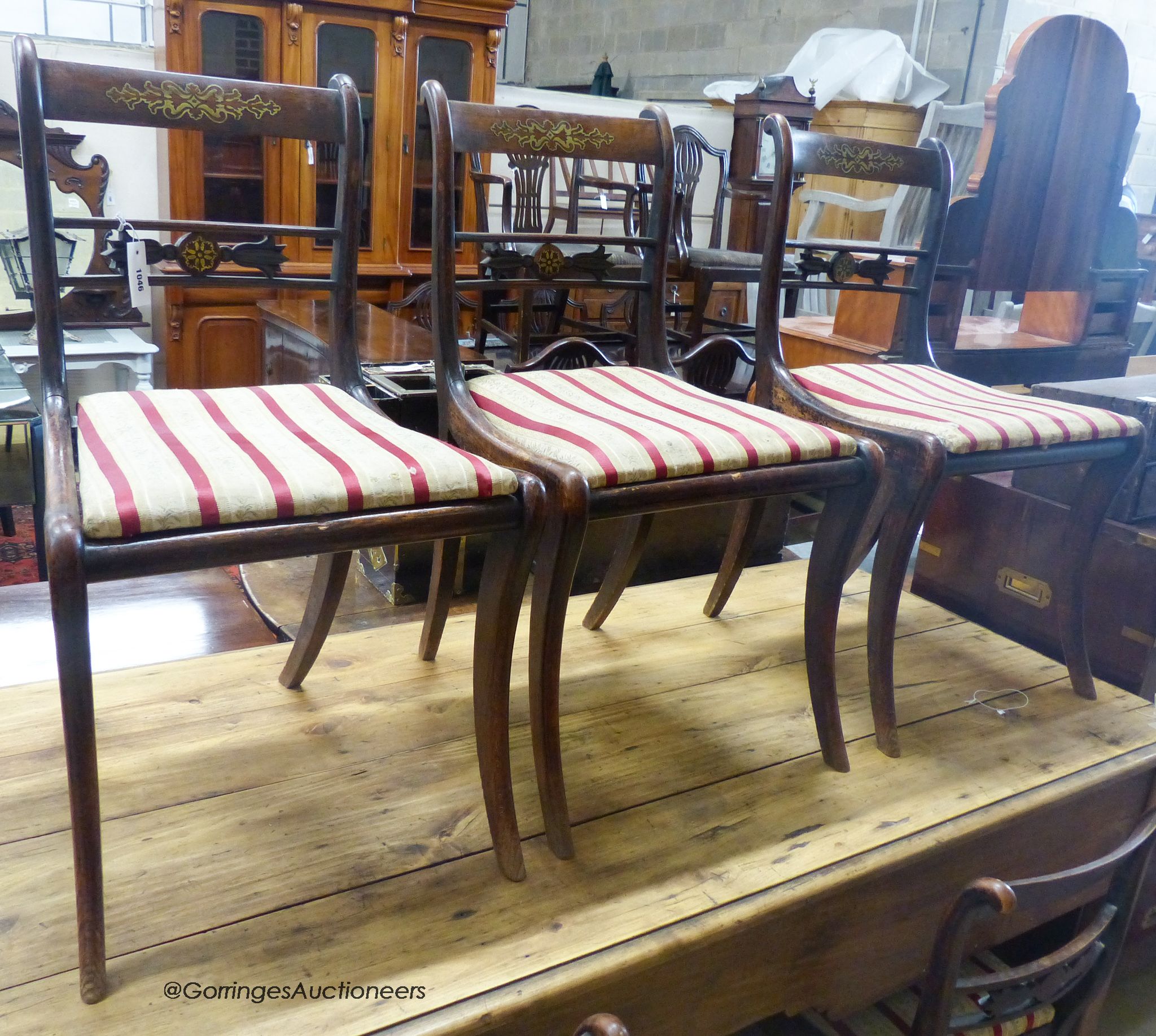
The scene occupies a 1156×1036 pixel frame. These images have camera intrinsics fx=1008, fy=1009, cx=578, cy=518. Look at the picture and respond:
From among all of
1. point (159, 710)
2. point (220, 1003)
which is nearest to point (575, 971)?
point (220, 1003)

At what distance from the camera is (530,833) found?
1.08m

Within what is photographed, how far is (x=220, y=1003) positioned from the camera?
2.75ft

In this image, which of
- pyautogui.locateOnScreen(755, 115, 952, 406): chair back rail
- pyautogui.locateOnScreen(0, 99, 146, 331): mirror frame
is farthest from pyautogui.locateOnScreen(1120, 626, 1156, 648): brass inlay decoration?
pyautogui.locateOnScreen(0, 99, 146, 331): mirror frame

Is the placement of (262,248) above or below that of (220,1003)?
above

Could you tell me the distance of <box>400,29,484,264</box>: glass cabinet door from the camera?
12.6ft

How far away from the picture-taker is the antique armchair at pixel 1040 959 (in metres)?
0.85

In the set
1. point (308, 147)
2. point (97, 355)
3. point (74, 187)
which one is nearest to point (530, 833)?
point (97, 355)

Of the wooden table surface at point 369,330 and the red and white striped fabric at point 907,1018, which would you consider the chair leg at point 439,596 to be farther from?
the wooden table surface at point 369,330

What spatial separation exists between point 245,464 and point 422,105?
3.53m

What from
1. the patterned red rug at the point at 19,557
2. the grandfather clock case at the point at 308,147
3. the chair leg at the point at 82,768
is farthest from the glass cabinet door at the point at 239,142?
the chair leg at the point at 82,768

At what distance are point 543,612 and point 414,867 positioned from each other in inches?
11.4

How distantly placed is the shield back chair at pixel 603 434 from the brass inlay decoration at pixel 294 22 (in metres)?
2.69

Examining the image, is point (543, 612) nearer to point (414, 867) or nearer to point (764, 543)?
point (414, 867)

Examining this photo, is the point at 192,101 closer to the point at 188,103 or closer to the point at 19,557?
the point at 188,103
